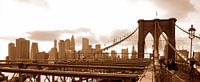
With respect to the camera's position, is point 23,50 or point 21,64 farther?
point 23,50

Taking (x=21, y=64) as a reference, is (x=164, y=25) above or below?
above

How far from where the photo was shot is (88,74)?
5.55 meters

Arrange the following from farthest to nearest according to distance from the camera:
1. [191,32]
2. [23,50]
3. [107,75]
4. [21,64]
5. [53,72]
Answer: [23,50]
[191,32]
[21,64]
[53,72]
[107,75]

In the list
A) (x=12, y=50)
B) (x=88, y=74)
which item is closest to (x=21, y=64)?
(x=88, y=74)

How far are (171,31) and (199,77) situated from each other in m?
20.7

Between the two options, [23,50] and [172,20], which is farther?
[172,20]

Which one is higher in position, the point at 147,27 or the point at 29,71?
the point at 147,27

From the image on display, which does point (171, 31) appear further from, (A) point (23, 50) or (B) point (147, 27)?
(A) point (23, 50)

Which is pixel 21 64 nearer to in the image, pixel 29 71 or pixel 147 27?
pixel 29 71

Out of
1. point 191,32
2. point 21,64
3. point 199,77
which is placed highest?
point 191,32

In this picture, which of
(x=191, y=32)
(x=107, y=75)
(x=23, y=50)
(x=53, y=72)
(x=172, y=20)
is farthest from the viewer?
(x=172, y=20)

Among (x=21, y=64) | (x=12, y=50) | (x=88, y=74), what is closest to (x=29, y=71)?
(x=88, y=74)

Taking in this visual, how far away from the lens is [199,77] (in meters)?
24.1

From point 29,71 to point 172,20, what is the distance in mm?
39673
